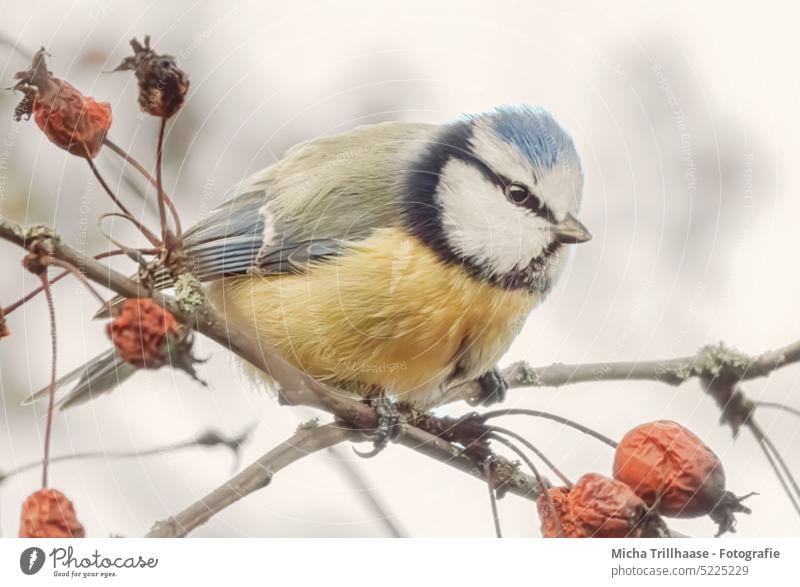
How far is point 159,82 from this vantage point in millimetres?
670

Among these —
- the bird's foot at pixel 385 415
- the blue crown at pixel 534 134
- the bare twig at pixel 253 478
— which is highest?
the blue crown at pixel 534 134

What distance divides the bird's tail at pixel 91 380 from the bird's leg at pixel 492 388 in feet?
0.97

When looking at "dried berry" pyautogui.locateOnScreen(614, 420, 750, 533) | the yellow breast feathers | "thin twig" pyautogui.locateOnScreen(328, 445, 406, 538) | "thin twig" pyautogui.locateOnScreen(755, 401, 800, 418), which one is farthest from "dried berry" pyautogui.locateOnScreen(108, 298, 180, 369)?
"thin twig" pyautogui.locateOnScreen(755, 401, 800, 418)

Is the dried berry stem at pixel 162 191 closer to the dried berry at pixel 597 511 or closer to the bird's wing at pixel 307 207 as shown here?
the bird's wing at pixel 307 207

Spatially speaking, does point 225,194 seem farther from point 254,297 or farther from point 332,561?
point 332,561

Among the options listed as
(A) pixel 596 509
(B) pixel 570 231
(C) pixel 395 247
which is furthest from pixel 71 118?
(A) pixel 596 509

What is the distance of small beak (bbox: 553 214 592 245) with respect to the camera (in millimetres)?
709

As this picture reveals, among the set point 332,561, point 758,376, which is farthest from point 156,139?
point 758,376

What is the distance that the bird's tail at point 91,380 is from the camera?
0.73 meters

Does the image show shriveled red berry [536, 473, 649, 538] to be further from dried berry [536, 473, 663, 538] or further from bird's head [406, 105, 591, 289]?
bird's head [406, 105, 591, 289]

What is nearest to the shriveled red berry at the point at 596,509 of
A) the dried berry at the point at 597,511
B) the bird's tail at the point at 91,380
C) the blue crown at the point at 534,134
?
the dried berry at the point at 597,511

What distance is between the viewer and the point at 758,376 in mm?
799

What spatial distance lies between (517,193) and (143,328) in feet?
1.02

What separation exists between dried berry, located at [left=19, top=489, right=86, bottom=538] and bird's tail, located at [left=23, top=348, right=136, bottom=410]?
0.08 meters
